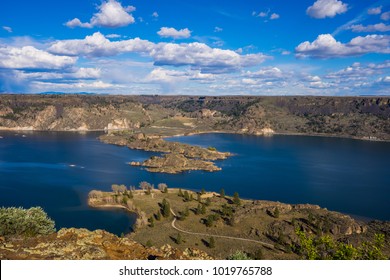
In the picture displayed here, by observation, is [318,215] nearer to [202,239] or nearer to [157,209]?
[202,239]

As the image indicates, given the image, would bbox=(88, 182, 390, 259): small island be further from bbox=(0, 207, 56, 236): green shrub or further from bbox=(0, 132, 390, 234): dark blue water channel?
bbox=(0, 207, 56, 236): green shrub

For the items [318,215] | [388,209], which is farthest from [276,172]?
[318,215]

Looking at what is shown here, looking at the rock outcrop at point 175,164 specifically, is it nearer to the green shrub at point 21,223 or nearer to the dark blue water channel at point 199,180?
the dark blue water channel at point 199,180

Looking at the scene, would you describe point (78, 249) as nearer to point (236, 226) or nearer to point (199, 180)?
point (236, 226)

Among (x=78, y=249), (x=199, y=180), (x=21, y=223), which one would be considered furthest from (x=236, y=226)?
(x=78, y=249)
